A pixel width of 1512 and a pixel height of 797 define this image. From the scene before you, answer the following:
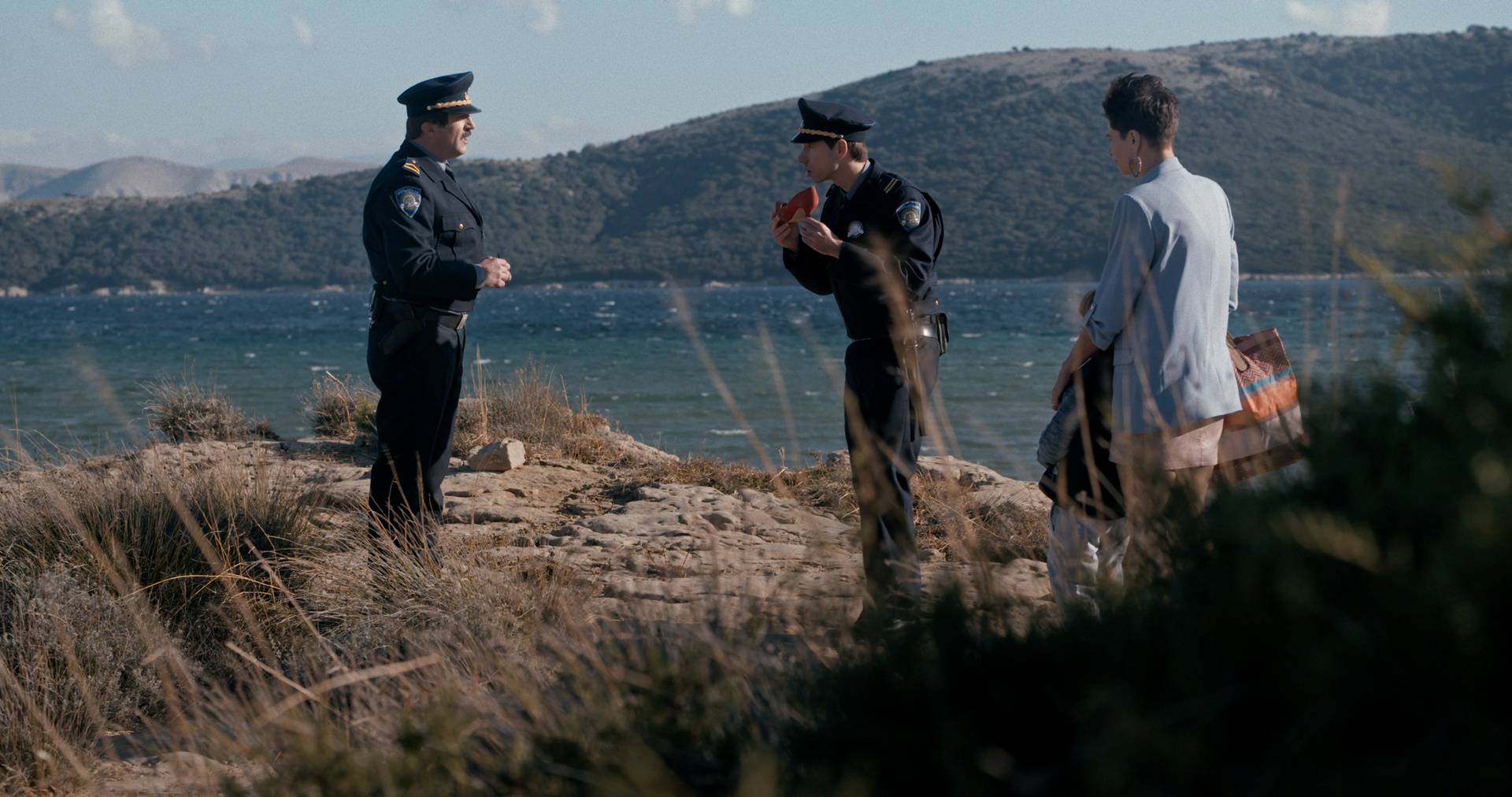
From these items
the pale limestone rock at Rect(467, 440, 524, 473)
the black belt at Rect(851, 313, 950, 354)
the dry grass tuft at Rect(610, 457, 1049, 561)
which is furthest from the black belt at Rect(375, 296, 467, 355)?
the pale limestone rock at Rect(467, 440, 524, 473)

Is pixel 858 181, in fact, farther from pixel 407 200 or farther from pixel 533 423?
pixel 533 423

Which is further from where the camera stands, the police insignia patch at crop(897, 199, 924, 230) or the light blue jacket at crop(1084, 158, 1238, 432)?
the police insignia patch at crop(897, 199, 924, 230)

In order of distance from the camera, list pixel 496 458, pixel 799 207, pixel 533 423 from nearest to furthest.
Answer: pixel 799 207
pixel 496 458
pixel 533 423

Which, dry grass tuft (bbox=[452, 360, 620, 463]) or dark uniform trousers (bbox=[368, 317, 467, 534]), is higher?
dark uniform trousers (bbox=[368, 317, 467, 534])

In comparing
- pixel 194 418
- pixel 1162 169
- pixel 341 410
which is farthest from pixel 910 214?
pixel 194 418

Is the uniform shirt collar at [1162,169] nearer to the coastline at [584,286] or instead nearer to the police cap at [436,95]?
the police cap at [436,95]

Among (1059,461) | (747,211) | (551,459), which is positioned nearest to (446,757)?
(1059,461)

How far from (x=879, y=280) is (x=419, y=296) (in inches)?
72.6

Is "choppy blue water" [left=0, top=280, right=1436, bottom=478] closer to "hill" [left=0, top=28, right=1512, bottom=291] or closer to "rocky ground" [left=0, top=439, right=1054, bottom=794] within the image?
"rocky ground" [left=0, top=439, right=1054, bottom=794]

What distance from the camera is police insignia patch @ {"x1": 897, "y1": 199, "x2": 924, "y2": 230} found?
446cm

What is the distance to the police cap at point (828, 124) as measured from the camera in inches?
179

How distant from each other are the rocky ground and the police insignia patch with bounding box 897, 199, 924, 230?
1.14 metres

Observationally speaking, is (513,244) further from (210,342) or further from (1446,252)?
(1446,252)

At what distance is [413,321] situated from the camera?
4.84 meters
